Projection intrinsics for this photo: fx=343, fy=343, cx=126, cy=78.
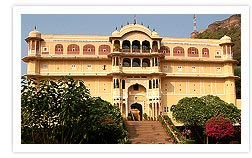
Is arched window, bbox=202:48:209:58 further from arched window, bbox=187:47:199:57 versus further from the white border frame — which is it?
the white border frame

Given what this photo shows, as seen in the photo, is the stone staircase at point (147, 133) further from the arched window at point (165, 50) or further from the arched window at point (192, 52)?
the arched window at point (192, 52)

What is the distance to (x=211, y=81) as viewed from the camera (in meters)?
24.9

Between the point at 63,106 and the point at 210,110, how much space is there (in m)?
9.93

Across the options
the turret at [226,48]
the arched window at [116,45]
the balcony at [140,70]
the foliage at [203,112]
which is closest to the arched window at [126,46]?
the arched window at [116,45]

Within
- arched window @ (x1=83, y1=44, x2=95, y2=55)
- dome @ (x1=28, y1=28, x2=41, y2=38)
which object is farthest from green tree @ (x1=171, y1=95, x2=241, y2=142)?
dome @ (x1=28, y1=28, x2=41, y2=38)

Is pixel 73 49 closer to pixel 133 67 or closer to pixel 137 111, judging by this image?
pixel 133 67

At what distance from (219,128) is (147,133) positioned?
397cm

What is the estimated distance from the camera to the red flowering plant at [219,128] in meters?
17.4
